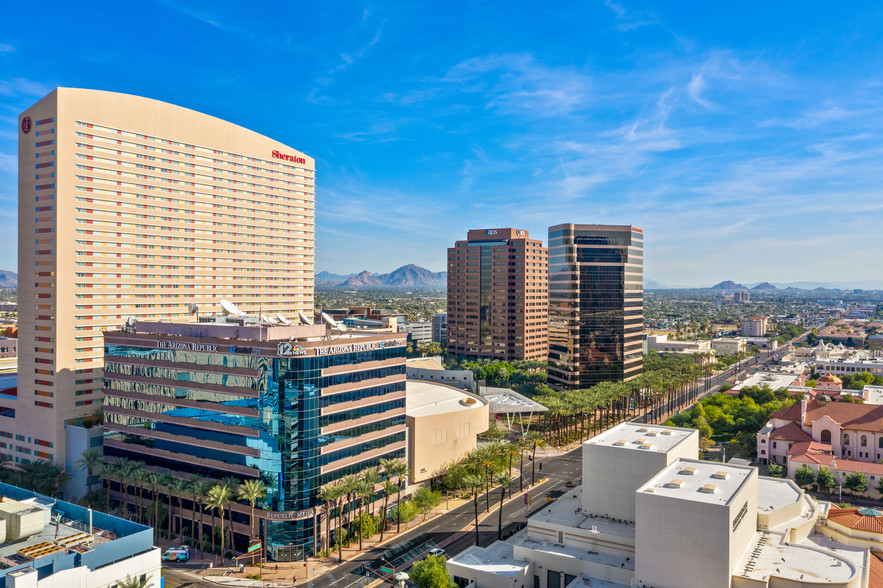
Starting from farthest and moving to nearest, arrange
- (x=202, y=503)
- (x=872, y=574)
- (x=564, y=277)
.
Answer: (x=564, y=277), (x=202, y=503), (x=872, y=574)

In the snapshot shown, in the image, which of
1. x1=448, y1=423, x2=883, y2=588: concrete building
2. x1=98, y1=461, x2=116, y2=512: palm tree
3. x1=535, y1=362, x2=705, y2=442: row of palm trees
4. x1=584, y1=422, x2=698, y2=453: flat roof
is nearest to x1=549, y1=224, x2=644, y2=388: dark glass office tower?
x1=535, y1=362, x2=705, y2=442: row of palm trees

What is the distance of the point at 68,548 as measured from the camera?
180 ft

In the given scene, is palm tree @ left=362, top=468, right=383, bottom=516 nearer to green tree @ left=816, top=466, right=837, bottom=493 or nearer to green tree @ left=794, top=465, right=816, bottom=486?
green tree @ left=794, top=465, right=816, bottom=486

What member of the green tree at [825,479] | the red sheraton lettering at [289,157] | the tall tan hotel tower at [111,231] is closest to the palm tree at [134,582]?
the tall tan hotel tower at [111,231]

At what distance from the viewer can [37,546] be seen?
55438 millimetres

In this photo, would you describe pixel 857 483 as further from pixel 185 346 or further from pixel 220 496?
pixel 185 346

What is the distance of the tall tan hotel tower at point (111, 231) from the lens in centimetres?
12231

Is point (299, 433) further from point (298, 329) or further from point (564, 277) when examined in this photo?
point (564, 277)

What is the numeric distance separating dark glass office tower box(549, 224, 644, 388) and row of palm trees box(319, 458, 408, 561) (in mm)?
104597

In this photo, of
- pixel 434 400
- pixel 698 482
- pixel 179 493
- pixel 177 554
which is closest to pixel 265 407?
pixel 179 493

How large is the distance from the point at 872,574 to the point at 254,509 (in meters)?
81.3

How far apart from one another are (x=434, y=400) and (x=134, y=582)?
81175mm

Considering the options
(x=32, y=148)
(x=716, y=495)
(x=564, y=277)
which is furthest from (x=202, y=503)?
(x=564, y=277)

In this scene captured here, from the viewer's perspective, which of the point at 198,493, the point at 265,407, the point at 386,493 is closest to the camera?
the point at 265,407
